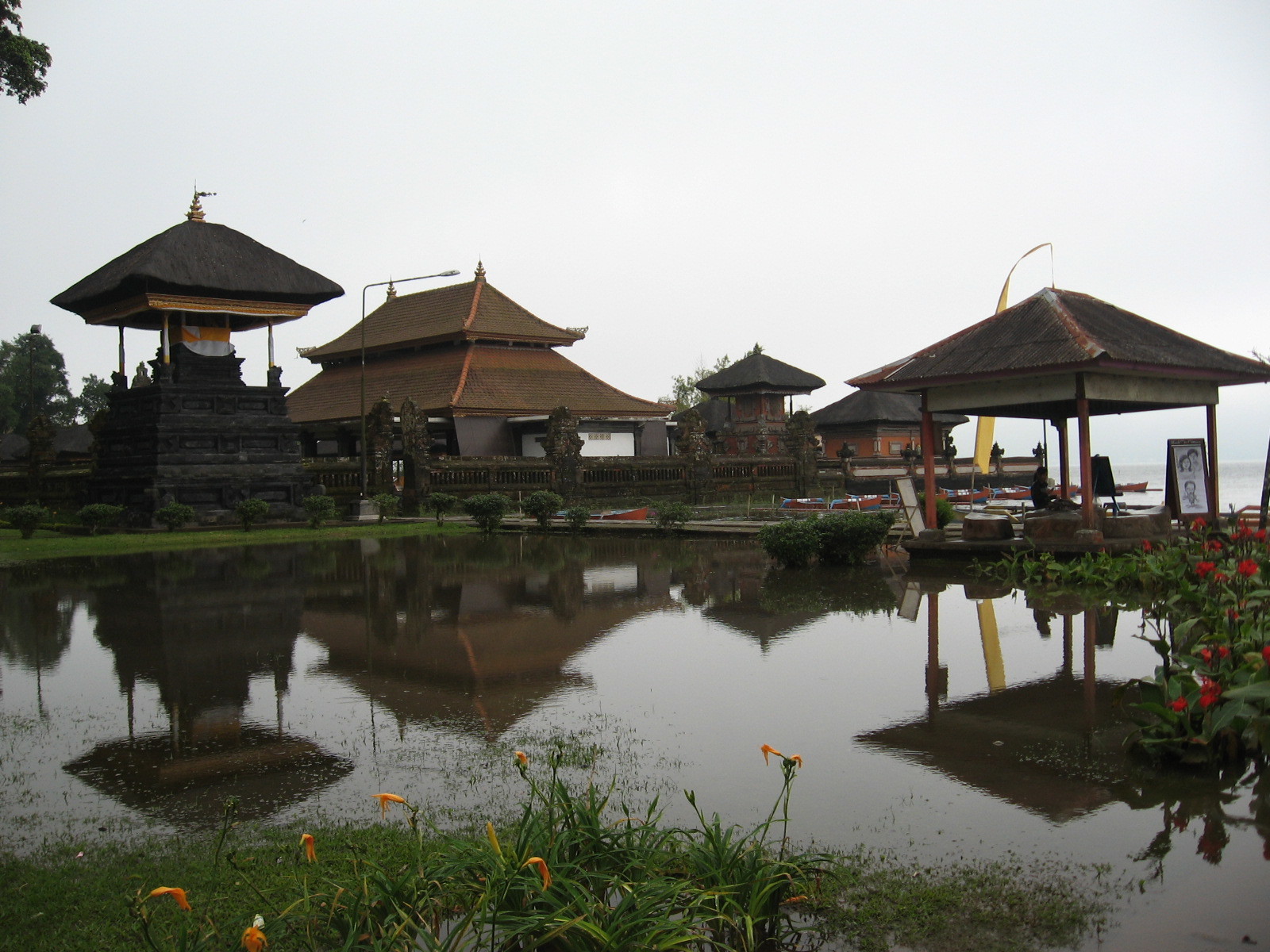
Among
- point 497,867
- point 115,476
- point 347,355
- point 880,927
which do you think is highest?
point 347,355

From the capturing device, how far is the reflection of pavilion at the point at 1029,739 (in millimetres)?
5539

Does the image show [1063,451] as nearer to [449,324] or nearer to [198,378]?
[198,378]


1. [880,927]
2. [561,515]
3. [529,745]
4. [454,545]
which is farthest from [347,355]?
[880,927]

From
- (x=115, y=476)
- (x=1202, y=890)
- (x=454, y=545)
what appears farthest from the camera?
(x=115, y=476)

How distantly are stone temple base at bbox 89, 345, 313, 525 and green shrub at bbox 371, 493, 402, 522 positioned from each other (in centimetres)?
250

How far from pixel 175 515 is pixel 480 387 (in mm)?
Answer: 15184

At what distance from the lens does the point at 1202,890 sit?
4266 mm

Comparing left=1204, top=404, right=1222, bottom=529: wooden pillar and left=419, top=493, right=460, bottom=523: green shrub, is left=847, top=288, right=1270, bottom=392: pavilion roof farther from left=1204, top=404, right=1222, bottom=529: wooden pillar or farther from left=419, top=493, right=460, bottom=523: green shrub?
left=419, top=493, right=460, bottom=523: green shrub

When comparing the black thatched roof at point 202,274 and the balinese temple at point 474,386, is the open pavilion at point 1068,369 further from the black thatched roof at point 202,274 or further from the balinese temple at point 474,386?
the balinese temple at point 474,386

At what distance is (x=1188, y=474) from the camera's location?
16797 millimetres

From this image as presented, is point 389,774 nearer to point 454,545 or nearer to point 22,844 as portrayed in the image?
point 22,844

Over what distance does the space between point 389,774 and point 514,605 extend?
6830mm

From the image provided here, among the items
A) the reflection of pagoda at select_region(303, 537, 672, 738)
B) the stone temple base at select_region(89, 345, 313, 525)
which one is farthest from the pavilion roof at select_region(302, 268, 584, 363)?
the reflection of pagoda at select_region(303, 537, 672, 738)

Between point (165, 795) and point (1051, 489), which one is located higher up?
point (1051, 489)
